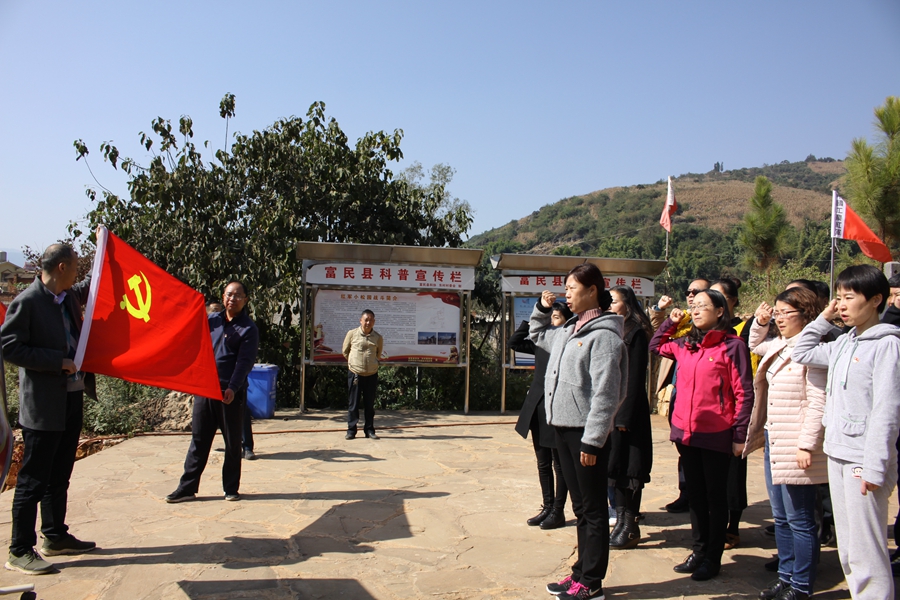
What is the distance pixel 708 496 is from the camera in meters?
4.14

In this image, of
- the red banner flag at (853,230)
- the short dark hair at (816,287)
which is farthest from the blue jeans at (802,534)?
the red banner flag at (853,230)

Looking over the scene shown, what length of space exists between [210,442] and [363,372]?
316 centimetres

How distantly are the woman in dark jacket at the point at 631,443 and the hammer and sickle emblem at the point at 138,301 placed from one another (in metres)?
3.31

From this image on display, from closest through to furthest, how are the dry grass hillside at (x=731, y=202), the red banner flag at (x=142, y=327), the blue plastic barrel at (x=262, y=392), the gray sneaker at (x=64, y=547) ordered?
the gray sneaker at (x=64, y=547)
the red banner flag at (x=142, y=327)
the blue plastic barrel at (x=262, y=392)
the dry grass hillside at (x=731, y=202)

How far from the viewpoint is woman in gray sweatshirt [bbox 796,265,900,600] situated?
3078 mm

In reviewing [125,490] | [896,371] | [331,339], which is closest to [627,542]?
[896,371]

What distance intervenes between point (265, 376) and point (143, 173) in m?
4.30

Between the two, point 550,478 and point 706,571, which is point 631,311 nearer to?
point 550,478

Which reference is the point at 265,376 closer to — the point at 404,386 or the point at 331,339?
the point at 331,339

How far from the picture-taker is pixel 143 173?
11.5 meters

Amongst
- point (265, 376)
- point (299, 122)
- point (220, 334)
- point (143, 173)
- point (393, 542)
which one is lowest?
point (393, 542)

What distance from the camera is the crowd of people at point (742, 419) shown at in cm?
319

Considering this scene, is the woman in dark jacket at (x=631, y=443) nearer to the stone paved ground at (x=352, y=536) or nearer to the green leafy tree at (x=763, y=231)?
the stone paved ground at (x=352, y=536)

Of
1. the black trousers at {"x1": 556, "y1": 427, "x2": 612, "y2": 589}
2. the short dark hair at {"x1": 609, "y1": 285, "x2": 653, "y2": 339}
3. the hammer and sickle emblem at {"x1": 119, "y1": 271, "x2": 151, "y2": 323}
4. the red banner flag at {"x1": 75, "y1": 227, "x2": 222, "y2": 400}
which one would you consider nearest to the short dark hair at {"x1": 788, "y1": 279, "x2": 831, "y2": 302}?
the short dark hair at {"x1": 609, "y1": 285, "x2": 653, "y2": 339}
